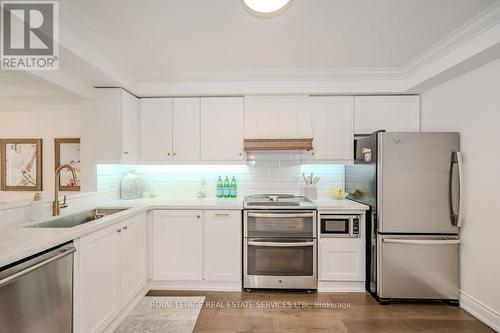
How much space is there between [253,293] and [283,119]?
2.08 m

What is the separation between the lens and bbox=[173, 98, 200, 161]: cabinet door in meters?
3.16

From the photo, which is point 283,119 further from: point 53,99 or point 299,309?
point 53,99

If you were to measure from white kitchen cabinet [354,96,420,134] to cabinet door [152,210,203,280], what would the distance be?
232cm

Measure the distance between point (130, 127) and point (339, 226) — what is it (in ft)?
9.00

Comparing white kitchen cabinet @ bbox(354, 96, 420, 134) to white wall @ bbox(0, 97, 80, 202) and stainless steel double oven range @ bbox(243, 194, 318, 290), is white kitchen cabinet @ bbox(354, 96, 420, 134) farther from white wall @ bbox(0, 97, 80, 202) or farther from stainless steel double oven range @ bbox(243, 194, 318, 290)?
white wall @ bbox(0, 97, 80, 202)

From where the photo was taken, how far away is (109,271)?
1.99 m

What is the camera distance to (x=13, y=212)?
6.16 ft

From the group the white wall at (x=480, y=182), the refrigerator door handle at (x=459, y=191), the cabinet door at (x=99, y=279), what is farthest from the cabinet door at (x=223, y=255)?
the white wall at (x=480, y=182)

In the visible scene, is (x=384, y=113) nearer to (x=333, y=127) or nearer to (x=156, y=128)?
(x=333, y=127)

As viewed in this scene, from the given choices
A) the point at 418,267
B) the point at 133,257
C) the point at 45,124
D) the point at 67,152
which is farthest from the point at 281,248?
the point at 45,124

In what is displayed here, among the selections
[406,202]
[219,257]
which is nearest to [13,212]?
[219,257]

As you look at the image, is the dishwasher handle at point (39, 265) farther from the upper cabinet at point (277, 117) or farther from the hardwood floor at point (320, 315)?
the upper cabinet at point (277, 117)

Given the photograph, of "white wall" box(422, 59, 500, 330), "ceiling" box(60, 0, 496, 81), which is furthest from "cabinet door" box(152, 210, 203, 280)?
"white wall" box(422, 59, 500, 330)

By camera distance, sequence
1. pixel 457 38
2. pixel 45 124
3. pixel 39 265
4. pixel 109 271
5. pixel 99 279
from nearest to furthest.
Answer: pixel 39 265, pixel 99 279, pixel 109 271, pixel 457 38, pixel 45 124
